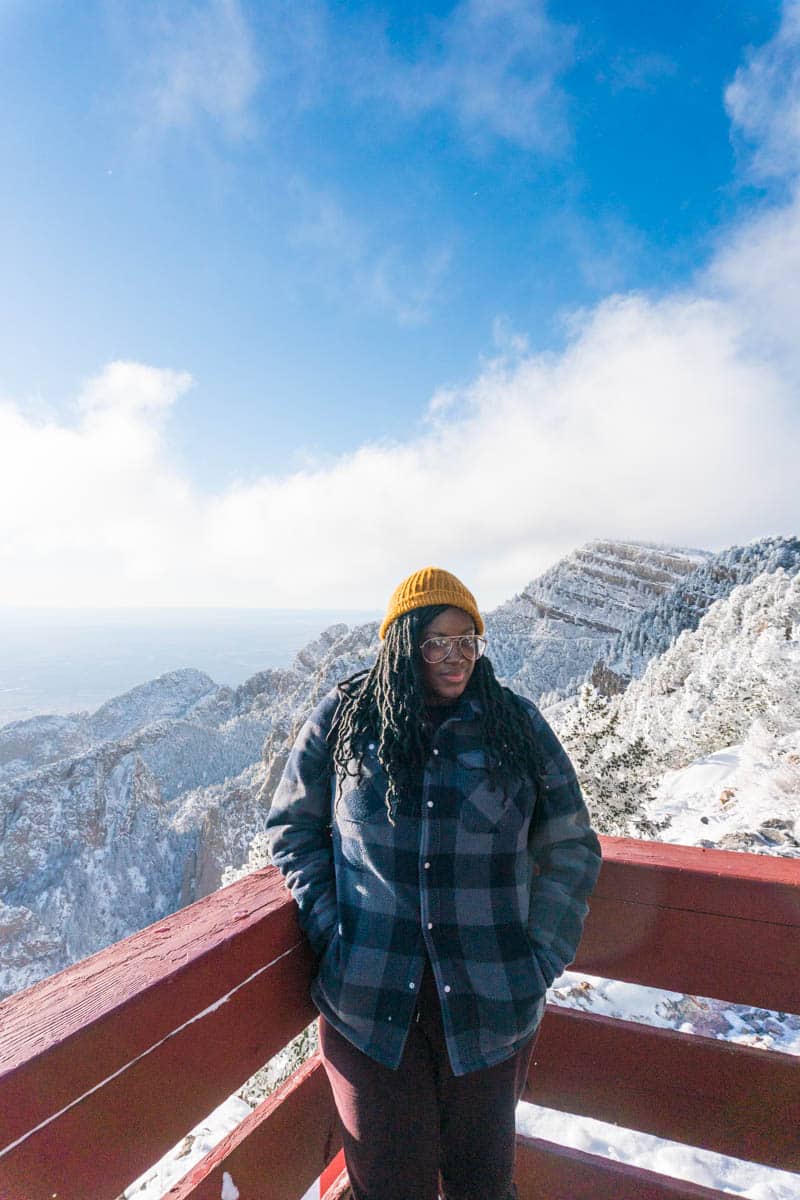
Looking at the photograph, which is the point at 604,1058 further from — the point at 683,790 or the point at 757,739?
the point at 683,790

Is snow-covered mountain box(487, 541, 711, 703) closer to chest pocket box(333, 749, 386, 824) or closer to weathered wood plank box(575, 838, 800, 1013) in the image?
weathered wood plank box(575, 838, 800, 1013)

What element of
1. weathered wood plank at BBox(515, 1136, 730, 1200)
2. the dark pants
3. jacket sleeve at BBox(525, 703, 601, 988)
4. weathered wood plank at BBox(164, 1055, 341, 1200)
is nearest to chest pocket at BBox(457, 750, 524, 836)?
jacket sleeve at BBox(525, 703, 601, 988)

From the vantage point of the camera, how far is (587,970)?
1708mm

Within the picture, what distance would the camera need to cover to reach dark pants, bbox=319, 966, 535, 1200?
1460 millimetres

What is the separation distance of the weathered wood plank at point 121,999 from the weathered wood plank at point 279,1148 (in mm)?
436

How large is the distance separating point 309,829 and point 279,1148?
2.57ft

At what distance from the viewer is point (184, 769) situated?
13388 centimetres

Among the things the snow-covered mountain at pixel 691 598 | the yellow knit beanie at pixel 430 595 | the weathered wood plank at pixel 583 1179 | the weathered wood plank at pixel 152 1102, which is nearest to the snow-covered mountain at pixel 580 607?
the snow-covered mountain at pixel 691 598

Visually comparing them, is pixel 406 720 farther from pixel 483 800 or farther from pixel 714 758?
pixel 714 758

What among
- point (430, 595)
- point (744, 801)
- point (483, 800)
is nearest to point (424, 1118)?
point (483, 800)

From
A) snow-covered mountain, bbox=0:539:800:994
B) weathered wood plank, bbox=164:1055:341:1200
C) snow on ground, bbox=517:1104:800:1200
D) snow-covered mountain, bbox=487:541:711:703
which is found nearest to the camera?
weathered wood plank, bbox=164:1055:341:1200

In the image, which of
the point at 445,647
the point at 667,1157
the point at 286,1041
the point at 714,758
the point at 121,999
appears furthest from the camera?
the point at 714,758

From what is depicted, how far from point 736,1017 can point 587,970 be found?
4.41m

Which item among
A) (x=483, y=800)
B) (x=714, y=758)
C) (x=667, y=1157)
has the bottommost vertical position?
(x=714, y=758)
